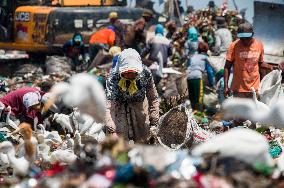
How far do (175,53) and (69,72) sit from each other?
243cm

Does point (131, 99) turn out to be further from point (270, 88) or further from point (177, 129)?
point (270, 88)

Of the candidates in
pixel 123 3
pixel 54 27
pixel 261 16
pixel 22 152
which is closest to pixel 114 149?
pixel 22 152

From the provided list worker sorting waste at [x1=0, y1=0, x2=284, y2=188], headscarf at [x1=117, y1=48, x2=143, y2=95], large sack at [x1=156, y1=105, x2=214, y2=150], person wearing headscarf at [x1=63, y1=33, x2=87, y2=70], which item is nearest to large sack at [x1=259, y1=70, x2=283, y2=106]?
worker sorting waste at [x1=0, y1=0, x2=284, y2=188]

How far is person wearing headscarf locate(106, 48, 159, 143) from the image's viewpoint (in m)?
8.67

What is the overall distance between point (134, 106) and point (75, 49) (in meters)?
9.64

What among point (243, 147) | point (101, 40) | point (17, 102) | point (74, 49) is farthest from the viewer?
point (74, 49)

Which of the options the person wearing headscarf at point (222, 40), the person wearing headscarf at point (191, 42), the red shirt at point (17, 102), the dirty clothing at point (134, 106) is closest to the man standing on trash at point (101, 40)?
the person wearing headscarf at point (191, 42)

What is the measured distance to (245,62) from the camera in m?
10.7

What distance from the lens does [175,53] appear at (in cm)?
1891

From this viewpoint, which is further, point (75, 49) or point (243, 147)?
point (75, 49)

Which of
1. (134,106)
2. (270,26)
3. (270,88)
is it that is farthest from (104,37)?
(134,106)

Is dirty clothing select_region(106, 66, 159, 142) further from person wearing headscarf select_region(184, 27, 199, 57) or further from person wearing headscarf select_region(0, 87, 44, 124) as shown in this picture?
person wearing headscarf select_region(184, 27, 199, 57)

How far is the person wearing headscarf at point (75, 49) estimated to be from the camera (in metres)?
18.5

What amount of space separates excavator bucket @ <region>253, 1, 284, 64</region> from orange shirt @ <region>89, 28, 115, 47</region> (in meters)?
2.81
